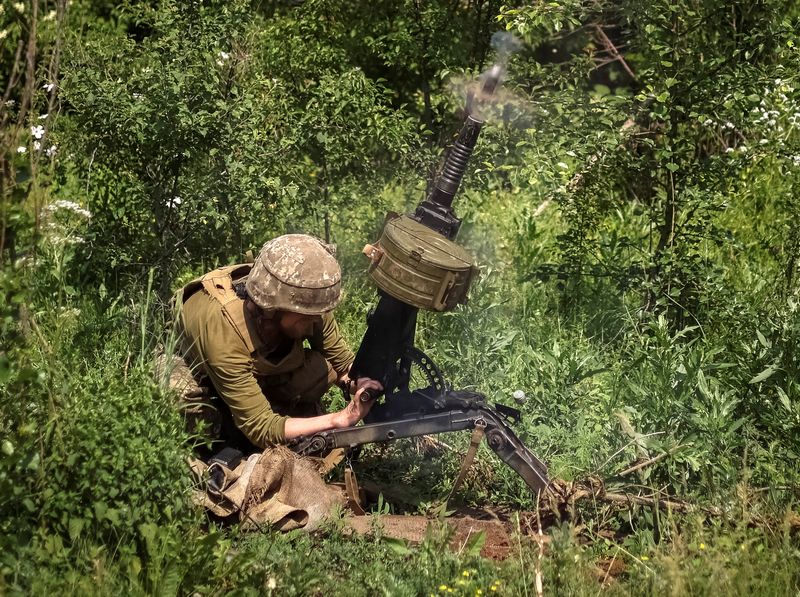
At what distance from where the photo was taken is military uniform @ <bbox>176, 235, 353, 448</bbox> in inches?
194

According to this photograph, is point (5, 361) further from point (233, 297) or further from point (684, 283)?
point (684, 283)

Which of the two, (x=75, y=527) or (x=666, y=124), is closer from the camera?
(x=75, y=527)

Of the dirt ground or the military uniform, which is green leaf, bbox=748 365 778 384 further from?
the military uniform

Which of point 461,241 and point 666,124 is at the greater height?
point 666,124

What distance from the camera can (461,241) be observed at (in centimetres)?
768

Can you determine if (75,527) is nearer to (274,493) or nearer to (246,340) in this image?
(274,493)

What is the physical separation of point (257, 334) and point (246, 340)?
7cm

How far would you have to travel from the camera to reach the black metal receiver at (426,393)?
16.1ft

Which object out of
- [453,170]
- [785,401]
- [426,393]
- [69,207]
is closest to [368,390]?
[426,393]

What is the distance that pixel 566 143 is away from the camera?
263 inches

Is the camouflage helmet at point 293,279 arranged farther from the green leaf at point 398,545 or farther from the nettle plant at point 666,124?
the nettle plant at point 666,124

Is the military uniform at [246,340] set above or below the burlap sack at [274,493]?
above

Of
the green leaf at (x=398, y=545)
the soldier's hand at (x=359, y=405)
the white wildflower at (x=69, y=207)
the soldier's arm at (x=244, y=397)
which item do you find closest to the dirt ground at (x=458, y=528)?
the green leaf at (x=398, y=545)

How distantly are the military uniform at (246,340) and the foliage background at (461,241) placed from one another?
299mm
